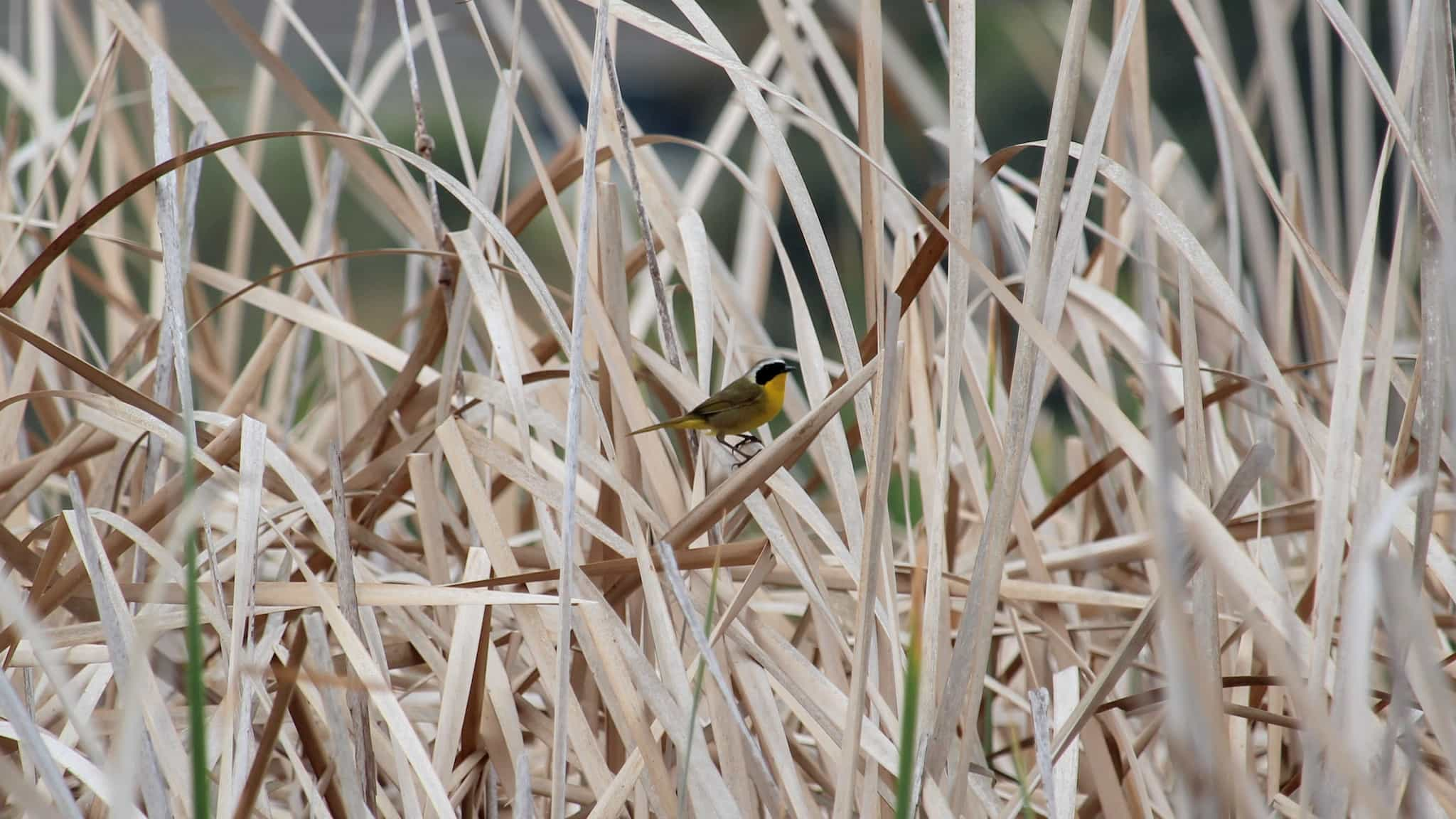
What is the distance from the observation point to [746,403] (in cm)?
169

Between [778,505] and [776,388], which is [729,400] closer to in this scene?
[776,388]

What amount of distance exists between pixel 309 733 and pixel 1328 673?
1.04 m

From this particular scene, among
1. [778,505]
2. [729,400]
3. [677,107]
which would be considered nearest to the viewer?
[778,505]

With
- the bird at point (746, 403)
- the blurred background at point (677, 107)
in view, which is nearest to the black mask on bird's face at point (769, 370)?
the bird at point (746, 403)

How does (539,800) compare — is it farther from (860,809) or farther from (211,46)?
(211,46)

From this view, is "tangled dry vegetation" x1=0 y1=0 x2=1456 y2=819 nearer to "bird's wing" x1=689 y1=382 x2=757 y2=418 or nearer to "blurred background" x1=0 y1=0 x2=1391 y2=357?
"bird's wing" x1=689 y1=382 x2=757 y2=418

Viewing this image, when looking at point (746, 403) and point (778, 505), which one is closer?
point (778, 505)

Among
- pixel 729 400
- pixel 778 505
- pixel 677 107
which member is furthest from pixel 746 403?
pixel 677 107

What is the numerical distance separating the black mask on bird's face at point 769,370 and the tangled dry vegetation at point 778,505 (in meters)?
0.06

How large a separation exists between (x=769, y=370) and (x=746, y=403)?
0.07 m

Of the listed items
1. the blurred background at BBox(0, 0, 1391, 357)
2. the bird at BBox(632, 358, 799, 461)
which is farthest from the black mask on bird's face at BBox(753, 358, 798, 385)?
the blurred background at BBox(0, 0, 1391, 357)

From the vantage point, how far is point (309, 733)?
40.9 inches

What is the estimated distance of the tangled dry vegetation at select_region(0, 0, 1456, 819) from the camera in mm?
778

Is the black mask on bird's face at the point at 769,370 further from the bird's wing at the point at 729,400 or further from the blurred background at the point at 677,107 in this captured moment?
the blurred background at the point at 677,107
